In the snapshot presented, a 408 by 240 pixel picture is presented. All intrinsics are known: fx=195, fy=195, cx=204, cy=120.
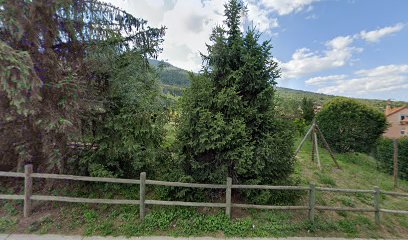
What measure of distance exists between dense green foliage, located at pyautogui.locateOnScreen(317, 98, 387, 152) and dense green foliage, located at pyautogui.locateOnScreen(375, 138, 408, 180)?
202cm

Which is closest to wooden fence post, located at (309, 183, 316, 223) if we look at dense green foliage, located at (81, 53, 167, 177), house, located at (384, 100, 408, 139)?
dense green foliage, located at (81, 53, 167, 177)

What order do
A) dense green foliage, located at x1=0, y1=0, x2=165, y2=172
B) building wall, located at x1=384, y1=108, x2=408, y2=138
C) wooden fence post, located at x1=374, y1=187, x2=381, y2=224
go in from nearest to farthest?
1. dense green foliage, located at x1=0, y1=0, x2=165, y2=172
2. wooden fence post, located at x1=374, y1=187, x2=381, y2=224
3. building wall, located at x1=384, y1=108, x2=408, y2=138

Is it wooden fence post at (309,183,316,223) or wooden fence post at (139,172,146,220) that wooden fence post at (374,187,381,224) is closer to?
wooden fence post at (309,183,316,223)

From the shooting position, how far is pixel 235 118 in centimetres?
450

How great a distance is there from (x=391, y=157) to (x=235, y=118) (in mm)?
9798

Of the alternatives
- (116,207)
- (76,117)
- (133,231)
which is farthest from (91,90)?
(133,231)

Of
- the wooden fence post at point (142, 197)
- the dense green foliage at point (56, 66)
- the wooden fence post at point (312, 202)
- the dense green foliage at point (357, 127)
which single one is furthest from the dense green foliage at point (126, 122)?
the dense green foliage at point (357, 127)

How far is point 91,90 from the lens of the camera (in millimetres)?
4438

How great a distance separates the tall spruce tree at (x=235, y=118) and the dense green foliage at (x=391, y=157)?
25.4ft

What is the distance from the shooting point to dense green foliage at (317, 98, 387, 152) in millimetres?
12383

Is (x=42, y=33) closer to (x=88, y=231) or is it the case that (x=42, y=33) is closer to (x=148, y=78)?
(x=148, y=78)

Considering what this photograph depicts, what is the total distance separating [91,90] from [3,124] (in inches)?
75.8

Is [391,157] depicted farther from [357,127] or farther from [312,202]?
[312,202]

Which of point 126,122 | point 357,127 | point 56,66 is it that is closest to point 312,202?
point 126,122
